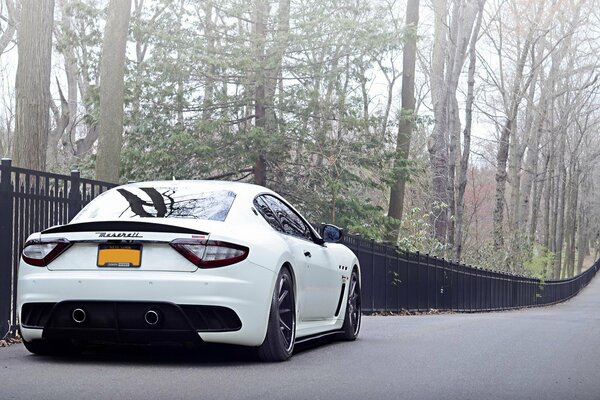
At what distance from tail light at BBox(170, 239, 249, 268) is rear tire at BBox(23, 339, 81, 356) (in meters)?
1.48

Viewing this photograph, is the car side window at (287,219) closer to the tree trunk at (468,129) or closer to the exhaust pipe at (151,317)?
the exhaust pipe at (151,317)

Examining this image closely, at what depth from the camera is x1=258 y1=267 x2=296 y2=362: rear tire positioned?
8.14 metres

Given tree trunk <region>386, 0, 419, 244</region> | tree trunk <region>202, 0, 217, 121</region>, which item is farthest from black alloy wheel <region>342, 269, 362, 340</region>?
tree trunk <region>386, 0, 419, 244</region>

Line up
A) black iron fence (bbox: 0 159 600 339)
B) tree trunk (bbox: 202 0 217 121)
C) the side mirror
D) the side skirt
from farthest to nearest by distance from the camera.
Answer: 1. tree trunk (bbox: 202 0 217 121)
2. the side mirror
3. black iron fence (bbox: 0 159 600 339)
4. the side skirt

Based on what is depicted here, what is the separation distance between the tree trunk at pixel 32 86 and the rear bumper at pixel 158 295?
7.54m

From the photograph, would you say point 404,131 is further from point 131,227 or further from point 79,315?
point 79,315

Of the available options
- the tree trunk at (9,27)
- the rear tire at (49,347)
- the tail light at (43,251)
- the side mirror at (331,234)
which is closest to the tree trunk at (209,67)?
the tree trunk at (9,27)

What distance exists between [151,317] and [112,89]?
457 inches

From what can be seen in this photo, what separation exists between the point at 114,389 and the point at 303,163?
20204 mm

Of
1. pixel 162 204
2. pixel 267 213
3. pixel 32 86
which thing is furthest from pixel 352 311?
pixel 32 86

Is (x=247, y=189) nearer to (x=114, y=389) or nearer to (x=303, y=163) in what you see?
(x=114, y=389)

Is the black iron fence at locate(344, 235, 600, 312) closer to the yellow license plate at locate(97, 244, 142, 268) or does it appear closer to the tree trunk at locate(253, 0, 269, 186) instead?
the tree trunk at locate(253, 0, 269, 186)

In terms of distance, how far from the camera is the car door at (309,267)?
8984mm

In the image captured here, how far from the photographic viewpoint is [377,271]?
2189cm
